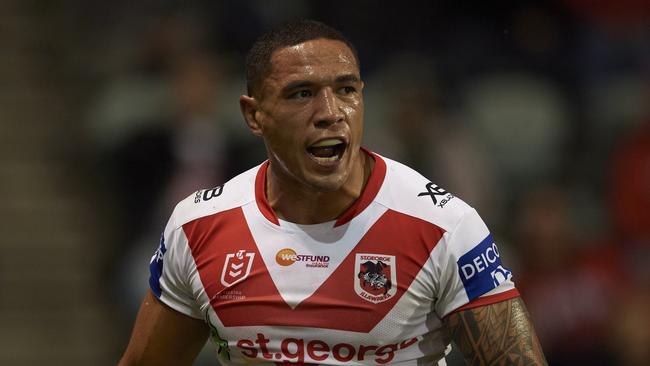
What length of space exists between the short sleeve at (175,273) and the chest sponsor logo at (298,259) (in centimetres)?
33

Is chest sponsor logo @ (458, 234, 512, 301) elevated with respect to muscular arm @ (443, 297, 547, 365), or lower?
elevated

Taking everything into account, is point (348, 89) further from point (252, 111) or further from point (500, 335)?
point (500, 335)

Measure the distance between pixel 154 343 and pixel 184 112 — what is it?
3.87 m

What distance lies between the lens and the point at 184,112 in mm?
8156

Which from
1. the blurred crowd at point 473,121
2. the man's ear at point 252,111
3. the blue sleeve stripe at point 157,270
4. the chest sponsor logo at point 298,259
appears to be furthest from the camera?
the blurred crowd at point 473,121

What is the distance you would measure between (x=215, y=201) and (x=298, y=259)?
1.35 ft

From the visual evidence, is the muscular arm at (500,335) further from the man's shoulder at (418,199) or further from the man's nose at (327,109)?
the man's nose at (327,109)

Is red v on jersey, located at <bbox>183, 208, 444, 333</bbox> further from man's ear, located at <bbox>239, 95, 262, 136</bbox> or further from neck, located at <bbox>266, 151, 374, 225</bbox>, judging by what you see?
man's ear, located at <bbox>239, 95, 262, 136</bbox>

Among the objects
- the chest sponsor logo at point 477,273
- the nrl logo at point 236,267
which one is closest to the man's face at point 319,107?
the nrl logo at point 236,267

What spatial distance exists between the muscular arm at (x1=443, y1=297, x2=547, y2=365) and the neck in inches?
22.1

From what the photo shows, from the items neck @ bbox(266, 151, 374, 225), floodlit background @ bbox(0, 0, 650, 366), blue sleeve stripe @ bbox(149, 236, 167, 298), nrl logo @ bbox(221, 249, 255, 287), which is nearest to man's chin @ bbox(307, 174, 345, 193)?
neck @ bbox(266, 151, 374, 225)

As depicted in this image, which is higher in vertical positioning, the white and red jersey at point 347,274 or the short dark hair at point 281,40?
the short dark hair at point 281,40

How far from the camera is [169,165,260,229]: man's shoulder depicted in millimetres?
4301

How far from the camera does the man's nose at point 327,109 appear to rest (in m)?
3.99
